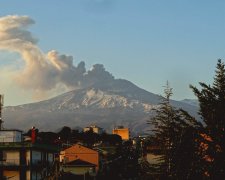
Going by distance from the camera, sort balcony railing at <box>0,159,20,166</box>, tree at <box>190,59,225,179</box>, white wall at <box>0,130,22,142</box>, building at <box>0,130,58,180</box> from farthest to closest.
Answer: white wall at <box>0,130,22,142</box>, balcony railing at <box>0,159,20,166</box>, building at <box>0,130,58,180</box>, tree at <box>190,59,225,179</box>

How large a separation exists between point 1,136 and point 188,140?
55983 millimetres

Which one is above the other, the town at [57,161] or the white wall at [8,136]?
the white wall at [8,136]

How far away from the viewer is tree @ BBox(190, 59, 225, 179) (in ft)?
64.6

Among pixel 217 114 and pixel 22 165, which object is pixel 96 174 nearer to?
pixel 22 165

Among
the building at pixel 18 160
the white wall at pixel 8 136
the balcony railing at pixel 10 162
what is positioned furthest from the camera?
the white wall at pixel 8 136

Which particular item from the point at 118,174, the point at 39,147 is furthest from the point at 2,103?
the point at 39,147

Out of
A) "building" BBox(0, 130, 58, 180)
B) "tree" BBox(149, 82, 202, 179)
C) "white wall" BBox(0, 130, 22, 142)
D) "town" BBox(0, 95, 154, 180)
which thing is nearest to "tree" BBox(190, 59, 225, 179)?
"tree" BBox(149, 82, 202, 179)

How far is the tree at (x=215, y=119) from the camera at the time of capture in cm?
1969

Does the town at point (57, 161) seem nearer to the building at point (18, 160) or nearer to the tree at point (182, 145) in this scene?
the building at point (18, 160)

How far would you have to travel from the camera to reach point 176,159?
885 inches

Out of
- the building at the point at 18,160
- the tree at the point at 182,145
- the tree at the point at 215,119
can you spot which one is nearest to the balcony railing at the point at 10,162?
Result: the building at the point at 18,160

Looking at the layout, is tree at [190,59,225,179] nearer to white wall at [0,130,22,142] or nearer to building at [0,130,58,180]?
building at [0,130,58,180]

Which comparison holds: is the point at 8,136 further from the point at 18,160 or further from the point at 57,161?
the point at 57,161

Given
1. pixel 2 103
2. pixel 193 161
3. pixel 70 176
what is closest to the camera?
pixel 193 161
